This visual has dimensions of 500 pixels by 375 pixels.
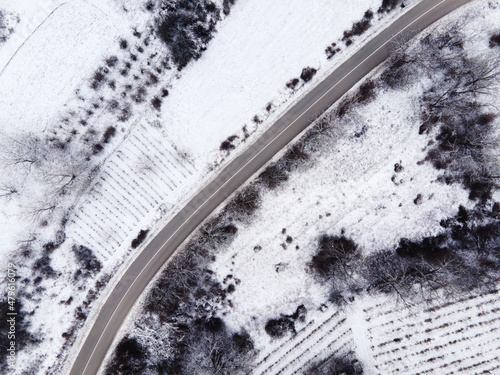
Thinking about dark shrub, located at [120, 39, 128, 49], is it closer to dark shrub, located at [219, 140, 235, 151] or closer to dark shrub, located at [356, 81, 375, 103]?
dark shrub, located at [219, 140, 235, 151]

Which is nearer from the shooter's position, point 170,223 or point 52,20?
point 52,20

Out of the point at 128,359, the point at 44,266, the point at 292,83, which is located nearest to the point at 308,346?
the point at 128,359

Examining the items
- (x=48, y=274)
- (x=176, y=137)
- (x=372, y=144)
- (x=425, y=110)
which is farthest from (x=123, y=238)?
(x=425, y=110)

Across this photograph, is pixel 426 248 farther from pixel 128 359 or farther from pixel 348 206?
pixel 128 359

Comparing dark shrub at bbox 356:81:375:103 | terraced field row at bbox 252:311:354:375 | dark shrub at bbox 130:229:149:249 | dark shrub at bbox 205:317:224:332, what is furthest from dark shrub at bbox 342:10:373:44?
dark shrub at bbox 205:317:224:332

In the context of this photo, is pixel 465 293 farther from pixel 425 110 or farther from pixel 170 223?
pixel 170 223

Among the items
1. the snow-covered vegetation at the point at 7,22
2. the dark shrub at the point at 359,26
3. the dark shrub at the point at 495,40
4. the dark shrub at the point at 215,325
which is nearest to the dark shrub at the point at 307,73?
the dark shrub at the point at 359,26

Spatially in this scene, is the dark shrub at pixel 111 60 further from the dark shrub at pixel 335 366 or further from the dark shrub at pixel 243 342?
the dark shrub at pixel 335 366
